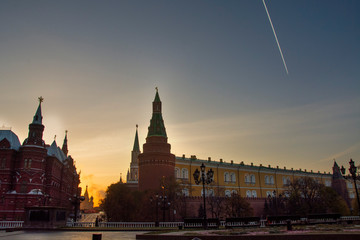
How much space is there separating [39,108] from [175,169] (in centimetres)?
2913

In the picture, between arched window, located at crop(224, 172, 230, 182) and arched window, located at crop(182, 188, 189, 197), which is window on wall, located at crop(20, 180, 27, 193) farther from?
arched window, located at crop(224, 172, 230, 182)

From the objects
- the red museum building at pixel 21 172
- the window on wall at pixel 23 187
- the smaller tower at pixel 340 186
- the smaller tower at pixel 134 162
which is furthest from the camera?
the smaller tower at pixel 134 162

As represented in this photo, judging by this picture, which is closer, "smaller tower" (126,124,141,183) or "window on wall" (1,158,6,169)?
"window on wall" (1,158,6,169)

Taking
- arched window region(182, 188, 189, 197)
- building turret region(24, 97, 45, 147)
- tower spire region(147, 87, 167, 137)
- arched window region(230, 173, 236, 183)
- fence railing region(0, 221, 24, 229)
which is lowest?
fence railing region(0, 221, 24, 229)

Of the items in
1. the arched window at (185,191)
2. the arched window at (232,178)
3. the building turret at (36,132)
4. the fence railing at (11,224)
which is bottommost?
the fence railing at (11,224)

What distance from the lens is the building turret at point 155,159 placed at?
5556 cm

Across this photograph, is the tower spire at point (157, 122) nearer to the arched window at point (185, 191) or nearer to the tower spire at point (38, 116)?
the arched window at point (185, 191)

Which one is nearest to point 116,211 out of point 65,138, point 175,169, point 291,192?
point 175,169

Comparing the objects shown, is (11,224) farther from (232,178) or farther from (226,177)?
(232,178)

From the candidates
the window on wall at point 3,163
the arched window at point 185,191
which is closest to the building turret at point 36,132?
the window on wall at point 3,163

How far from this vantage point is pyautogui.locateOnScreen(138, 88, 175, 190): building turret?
2188 inches

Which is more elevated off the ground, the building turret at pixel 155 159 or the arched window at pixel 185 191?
the building turret at pixel 155 159

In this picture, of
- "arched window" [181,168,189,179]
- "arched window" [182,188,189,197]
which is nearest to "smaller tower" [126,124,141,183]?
"arched window" [181,168,189,179]

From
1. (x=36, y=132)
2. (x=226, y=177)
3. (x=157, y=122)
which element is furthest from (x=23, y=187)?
(x=226, y=177)
